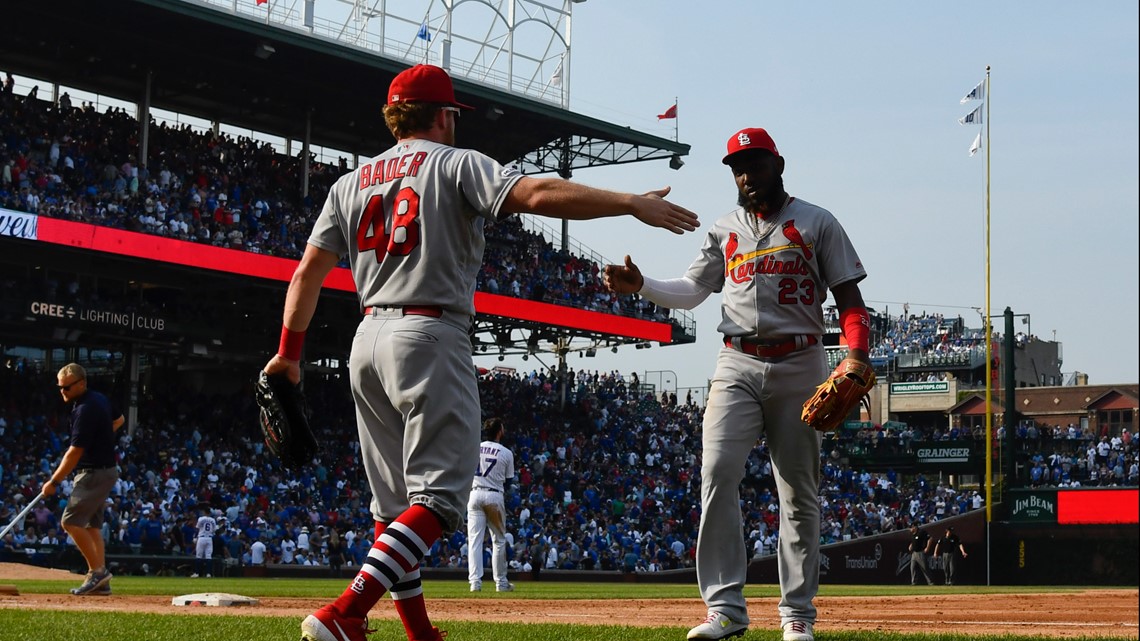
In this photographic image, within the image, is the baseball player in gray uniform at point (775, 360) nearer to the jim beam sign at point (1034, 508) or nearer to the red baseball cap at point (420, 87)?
the red baseball cap at point (420, 87)

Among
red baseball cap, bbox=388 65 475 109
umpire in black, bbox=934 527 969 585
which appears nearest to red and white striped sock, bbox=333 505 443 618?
red baseball cap, bbox=388 65 475 109

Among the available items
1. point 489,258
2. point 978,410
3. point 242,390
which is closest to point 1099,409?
point 978,410

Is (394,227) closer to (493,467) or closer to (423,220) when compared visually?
(423,220)

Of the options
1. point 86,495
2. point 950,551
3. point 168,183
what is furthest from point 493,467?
point 950,551

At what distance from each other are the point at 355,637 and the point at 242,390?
29077mm

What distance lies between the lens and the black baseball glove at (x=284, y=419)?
5035mm

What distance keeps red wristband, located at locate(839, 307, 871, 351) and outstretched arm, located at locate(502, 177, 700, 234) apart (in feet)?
5.93

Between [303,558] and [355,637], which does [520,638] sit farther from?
[303,558]

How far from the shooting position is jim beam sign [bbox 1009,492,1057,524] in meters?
31.3

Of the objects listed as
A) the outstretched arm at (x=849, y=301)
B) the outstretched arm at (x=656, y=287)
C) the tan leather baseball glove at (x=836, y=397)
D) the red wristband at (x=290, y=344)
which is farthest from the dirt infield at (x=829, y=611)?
the red wristband at (x=290, y=344)

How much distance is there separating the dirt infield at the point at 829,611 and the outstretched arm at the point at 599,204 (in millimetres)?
3299

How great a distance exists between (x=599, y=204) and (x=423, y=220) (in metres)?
0.71

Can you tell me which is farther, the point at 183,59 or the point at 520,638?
the point at 183,59

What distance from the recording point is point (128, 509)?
78.2 feet
